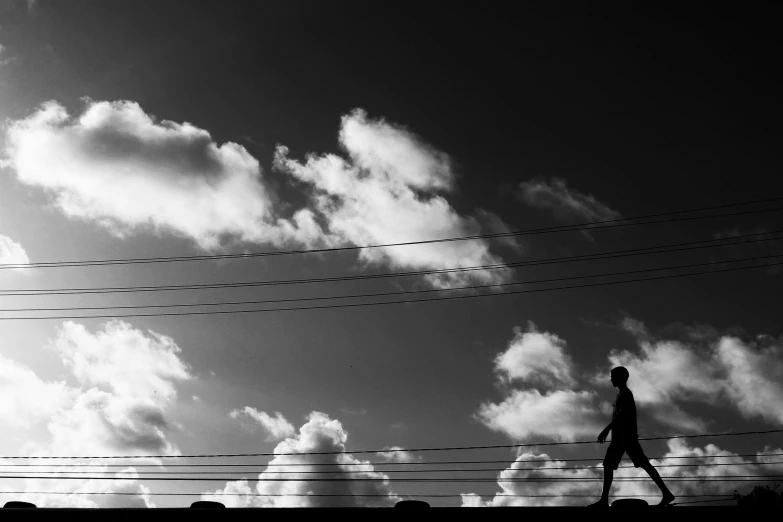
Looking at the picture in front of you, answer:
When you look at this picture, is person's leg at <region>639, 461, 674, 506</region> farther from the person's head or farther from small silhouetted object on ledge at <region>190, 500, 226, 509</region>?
small silhouetted object on ledge at <region>190, 500, 226, 509</region>

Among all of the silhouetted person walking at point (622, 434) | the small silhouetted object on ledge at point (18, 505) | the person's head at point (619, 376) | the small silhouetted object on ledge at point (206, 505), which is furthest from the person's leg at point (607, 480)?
the small silhouetted object on ledge at point (18, 505)

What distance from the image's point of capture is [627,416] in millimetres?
9664

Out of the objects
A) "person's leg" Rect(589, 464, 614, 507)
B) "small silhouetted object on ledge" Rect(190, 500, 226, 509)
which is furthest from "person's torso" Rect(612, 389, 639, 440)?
"small silhouetted object on ledge" Rect(190, 500, 226, 509)

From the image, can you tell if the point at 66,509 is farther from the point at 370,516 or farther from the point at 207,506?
the point at 370,516

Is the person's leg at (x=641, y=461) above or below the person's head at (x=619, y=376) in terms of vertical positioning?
below

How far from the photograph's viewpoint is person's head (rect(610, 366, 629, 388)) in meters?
9.71

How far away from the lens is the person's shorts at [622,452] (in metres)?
9.44

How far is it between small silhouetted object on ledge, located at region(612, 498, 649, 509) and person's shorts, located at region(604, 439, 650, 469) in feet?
4.00

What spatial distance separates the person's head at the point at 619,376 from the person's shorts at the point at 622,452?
2.65 feet

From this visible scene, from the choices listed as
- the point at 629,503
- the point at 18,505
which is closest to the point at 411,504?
the point at 629,503

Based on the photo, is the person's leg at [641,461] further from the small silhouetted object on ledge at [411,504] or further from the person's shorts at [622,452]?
the small silhouetted object on ledge at [411,504]

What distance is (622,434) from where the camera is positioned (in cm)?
962

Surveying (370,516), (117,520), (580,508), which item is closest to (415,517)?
(370,516)

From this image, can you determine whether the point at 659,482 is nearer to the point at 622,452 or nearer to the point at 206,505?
the point at 622,452
